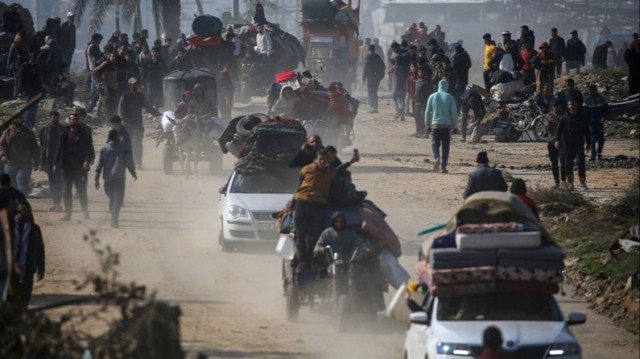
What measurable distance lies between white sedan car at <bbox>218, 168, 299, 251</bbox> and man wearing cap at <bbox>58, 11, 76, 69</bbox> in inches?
745

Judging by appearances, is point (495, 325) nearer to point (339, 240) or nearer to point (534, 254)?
point (534, 254)

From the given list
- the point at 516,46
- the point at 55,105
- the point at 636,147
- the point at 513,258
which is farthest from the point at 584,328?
the point at 55,105

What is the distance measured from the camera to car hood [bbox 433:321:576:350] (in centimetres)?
1005

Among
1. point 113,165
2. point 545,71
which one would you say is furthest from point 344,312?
point 545,71

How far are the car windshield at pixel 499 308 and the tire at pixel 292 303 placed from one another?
3.52 meters

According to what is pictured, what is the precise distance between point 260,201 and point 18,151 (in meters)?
5.46

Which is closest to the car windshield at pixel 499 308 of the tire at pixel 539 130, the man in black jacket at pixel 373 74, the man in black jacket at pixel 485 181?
the man in black jacket at pixel 485 181

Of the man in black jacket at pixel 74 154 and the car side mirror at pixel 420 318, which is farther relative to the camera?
the man in black jacket at pixel 74 154

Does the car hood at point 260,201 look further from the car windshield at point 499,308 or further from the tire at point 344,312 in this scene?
the car windshield at point 499,308

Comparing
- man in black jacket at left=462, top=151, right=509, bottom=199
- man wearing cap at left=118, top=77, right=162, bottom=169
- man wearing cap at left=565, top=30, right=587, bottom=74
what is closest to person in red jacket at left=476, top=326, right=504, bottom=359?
man in black jacket at left=462, top=151, right=509, bottom=199

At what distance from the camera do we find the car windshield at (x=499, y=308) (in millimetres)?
10570

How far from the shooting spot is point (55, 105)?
112 feet

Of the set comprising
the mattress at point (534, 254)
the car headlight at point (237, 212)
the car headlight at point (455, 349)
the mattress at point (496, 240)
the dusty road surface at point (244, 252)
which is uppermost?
the mattress at point (496, 240)

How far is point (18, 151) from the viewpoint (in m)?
21.4
